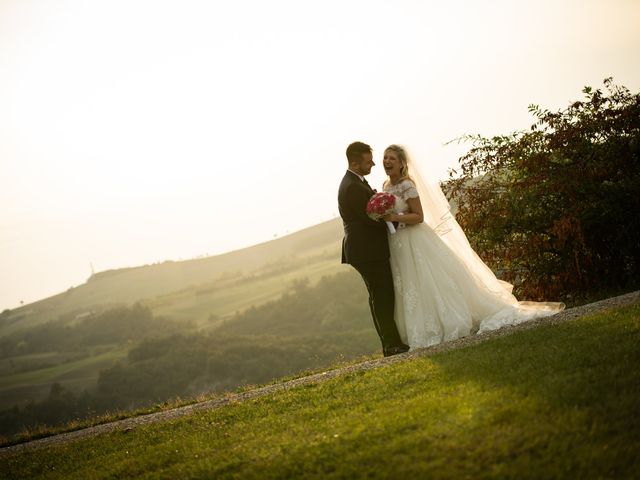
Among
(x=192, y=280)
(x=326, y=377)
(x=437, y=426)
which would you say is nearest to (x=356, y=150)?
(x=326, y=377)

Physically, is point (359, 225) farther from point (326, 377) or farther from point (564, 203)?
point (564, 203)

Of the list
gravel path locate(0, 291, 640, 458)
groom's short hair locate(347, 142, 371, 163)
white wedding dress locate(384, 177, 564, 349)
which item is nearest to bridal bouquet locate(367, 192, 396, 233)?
white wedding dress locate(384, 177, 564, 349)

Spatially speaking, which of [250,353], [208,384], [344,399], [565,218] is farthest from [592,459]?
[250,353]

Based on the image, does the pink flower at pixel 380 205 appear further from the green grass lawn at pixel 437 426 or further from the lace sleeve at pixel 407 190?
the green grass lawn at pixel 437 426

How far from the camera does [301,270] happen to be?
349 feet

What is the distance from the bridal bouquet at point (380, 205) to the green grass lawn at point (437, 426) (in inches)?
Result: 90.9

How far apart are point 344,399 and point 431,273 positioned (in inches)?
135

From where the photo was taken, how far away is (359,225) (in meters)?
9.24

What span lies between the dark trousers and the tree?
3258mm

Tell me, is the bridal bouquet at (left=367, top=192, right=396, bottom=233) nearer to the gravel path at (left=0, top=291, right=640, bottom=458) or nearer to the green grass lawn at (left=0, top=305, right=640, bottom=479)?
the gravel path at (left=0, top=291, right=640, bottom=458)

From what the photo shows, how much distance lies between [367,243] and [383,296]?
0.92 meters

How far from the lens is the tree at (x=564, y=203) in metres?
10.5

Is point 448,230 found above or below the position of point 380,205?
below

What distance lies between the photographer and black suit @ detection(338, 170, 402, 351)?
9.14 m
